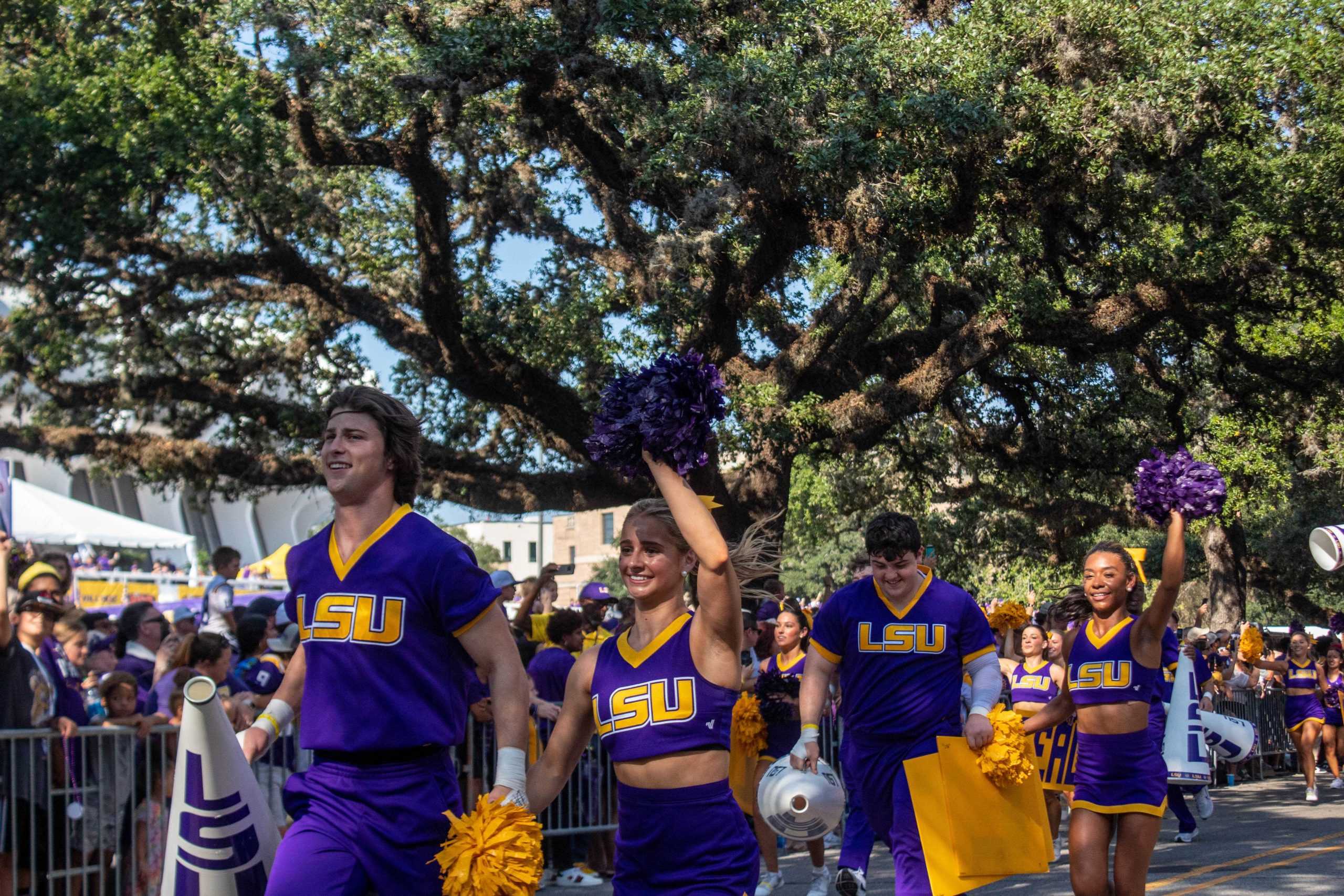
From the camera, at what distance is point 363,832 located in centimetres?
364

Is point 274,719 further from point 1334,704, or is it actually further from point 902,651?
point 1334,704

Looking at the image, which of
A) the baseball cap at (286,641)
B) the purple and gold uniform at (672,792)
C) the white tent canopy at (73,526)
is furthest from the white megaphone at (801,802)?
the white tent canopy at (73,526)

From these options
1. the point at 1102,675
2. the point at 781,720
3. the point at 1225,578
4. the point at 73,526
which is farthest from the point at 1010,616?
the point at 73,526

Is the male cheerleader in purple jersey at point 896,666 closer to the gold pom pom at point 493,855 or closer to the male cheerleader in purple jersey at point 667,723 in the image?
the male cheerleader in purple jersey at point 667,723

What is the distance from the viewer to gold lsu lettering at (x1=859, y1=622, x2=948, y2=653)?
20.1 feet

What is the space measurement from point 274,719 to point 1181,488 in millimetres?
4020

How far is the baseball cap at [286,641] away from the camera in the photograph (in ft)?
29.1

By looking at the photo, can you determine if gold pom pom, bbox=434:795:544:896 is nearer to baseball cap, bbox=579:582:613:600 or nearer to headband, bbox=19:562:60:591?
headband, bbox=19:562:60:591

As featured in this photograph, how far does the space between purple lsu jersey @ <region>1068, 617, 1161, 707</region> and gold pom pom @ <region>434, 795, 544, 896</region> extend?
3.94m

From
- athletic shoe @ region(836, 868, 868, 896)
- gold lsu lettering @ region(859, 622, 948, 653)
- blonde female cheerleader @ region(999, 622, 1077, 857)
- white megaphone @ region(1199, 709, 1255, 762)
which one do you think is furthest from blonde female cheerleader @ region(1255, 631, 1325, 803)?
gold lsu lettering @ region(859, 622, 948, 653)

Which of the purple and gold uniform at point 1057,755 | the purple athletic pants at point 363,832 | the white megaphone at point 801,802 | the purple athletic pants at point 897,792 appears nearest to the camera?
the purple athletic pants at point 363,832

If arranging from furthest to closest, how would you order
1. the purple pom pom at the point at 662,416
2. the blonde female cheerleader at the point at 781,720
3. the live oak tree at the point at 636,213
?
1. the live oak tree at the point at 636,213
2. the blonde female cheerleader at the point at 781,720
3. the purple pom pom at the point at 662,416

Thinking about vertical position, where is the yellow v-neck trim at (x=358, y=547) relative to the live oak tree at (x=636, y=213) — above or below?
below

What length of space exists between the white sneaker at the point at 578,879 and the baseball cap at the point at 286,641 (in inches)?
95.5
